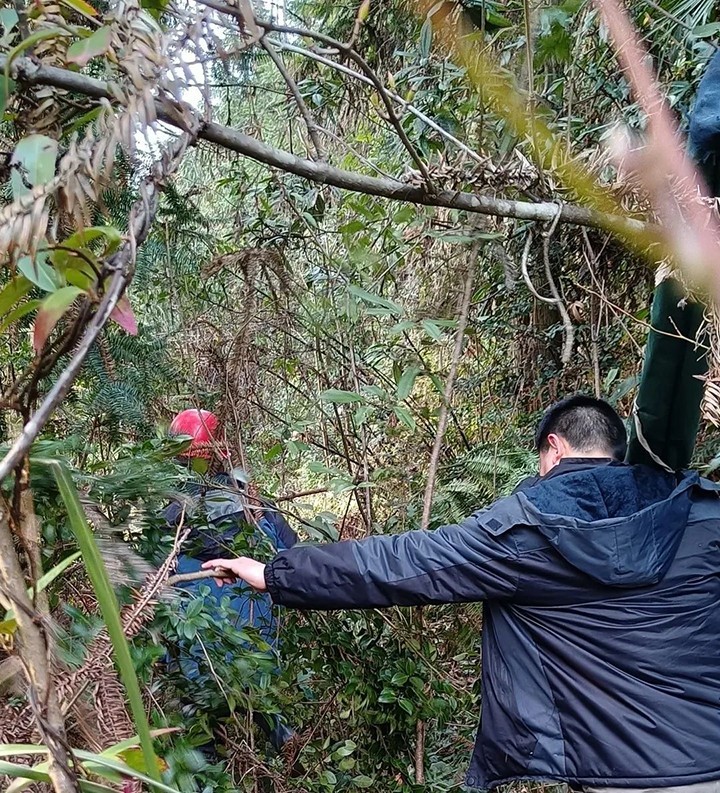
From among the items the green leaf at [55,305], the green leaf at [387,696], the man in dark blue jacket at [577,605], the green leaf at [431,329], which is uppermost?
the green leaf at [431,329]

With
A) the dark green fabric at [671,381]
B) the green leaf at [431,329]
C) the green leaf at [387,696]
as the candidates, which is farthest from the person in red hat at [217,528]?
the dark green fabric at [671,381]

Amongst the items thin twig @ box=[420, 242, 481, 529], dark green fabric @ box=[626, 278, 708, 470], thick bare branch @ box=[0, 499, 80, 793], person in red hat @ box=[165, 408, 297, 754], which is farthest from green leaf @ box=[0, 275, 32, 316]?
thin twig @ box=[420, 242, 481, 529]

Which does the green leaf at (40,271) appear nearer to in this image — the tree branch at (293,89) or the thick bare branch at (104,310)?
the thick bare branch at (104,310)

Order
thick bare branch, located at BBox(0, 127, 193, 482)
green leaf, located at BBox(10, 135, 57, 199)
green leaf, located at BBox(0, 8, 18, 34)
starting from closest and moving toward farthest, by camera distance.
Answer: thick bare branch, located at BBox(0, 127, 193, 482) → green leaf, located at BBox(10, 135, 57, 199) → green leaf, located at BBox(0, 8, 18, 34)

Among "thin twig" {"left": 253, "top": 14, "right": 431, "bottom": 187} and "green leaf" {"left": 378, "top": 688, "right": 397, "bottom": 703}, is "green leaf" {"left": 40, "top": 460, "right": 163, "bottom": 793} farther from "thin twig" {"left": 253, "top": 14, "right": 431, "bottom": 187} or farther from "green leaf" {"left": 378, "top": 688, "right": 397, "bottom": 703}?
"green leaf" {"left": 378, "top": 688, "right": 397, "bottom": 703}

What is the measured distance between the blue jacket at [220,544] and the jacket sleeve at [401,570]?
0.16m

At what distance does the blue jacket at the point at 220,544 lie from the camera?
1.42 m

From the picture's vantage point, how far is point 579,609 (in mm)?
1541

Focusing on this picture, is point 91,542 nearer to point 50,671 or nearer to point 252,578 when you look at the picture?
point 50,671

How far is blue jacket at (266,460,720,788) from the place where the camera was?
148 centimetres

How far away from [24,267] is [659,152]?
93 centimetres

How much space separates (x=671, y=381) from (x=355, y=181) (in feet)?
2.70

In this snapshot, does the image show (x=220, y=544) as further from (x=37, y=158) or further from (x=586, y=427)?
(x=37, y=158)

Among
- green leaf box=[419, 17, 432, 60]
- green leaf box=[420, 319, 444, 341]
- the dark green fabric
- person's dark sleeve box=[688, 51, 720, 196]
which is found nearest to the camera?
person's dark sleeve box=[688, 51, 720, 196]
